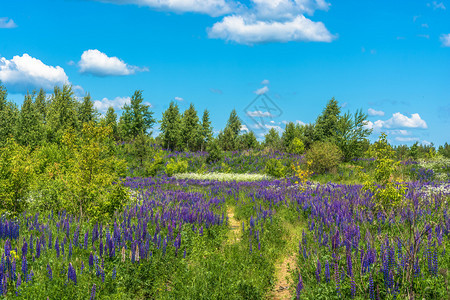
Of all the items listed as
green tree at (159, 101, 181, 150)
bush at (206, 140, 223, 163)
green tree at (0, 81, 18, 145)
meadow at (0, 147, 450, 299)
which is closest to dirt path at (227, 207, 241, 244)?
meadow at (0, 147, 450, 299)

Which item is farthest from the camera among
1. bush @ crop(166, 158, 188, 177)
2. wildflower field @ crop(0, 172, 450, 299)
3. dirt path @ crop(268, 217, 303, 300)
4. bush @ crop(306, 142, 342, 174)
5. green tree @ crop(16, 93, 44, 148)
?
green tree @ crop(16, 93, 44, 148)

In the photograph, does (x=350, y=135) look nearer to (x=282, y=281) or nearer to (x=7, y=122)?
(x=282, y=281)

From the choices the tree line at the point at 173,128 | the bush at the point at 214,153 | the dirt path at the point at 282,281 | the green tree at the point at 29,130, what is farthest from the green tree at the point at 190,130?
the dirt path at the point at 282,281

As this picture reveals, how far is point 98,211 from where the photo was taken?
8.34 m

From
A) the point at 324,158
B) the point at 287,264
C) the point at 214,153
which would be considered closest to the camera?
the point at 287,264

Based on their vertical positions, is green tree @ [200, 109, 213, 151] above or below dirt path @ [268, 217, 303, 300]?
above

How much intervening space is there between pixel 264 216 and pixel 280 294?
3905mm

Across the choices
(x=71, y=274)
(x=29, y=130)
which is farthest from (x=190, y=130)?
(x=71, y=274)

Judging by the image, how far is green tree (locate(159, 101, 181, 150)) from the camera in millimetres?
47438

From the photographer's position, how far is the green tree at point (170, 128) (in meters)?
47.4

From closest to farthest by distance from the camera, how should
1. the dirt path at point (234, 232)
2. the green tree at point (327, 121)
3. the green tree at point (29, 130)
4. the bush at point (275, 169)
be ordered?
1. the dirt path at point (234, 232)
2. the bush at point (275, 169)
3. the green tree at point (29, 130)
4. the green tree at point (327, 121)

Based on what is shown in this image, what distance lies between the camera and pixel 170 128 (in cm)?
4750

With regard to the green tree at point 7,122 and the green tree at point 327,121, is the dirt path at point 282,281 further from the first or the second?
the green tree at point 7,122

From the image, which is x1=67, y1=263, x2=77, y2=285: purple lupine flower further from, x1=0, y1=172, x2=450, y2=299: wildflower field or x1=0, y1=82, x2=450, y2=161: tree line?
x1=0, y1=82, x2=450, y2=161: tree line
